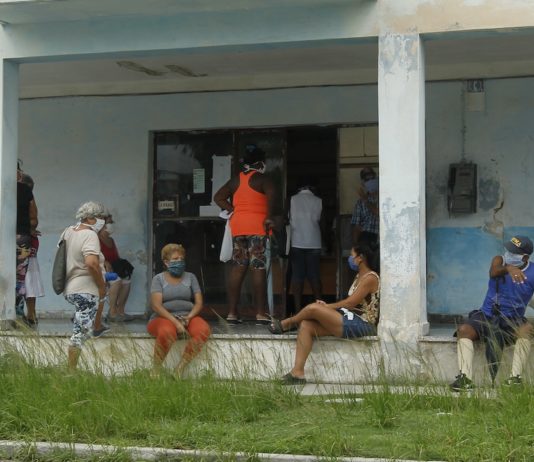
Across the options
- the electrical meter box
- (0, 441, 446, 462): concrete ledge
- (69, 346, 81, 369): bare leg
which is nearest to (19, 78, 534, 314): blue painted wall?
Result: the electrical meter box

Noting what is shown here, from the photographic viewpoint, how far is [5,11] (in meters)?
10.1

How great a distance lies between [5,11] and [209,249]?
14.2 feet

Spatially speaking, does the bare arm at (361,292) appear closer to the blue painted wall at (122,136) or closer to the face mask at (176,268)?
the face mask at (176,268)

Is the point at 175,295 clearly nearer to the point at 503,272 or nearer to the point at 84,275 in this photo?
the point at 84,275

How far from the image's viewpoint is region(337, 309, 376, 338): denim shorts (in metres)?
9.34

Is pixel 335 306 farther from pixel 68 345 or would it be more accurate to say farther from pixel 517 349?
pixel 68 345

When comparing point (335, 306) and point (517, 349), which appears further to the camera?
point (335, 306)

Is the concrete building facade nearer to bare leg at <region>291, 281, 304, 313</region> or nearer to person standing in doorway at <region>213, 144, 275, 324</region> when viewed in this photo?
person standing in doorway at <region>213, 144, 275, 324</region>

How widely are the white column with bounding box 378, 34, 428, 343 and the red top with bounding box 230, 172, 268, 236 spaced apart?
233 centimetres

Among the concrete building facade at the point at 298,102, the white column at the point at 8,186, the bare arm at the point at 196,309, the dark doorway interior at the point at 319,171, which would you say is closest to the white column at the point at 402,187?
the concrete building facade at the point at 298,102

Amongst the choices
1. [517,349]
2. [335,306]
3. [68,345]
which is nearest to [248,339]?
[335,306]

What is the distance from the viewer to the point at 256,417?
24.8 feet

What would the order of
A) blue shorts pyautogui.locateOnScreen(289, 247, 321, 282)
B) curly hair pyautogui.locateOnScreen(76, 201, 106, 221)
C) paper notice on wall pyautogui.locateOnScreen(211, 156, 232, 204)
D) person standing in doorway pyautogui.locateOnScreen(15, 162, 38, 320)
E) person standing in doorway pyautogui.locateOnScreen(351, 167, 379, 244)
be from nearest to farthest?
curly hair pyautogui.locateOnScreen(76, 201, 106, 221)
person standing in doorway pyautogui.locateOnScreen(15, 162, 38, 320)
person standing in doorway pyautogui.locateOnScreen(351, 167, 379, 244)
blue shorts pyautogui.locateOnScreen(289, 247, 321, 282)
paper notice on wall pyautogui.locateOnScreen(211, 156, 232, 204)

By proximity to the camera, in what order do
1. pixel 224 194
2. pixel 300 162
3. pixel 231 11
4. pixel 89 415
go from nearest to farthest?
pixel 89 415 < pixel 231 11 < pixel 224 194 < pixel 300 162
